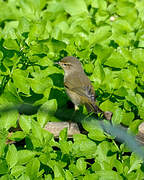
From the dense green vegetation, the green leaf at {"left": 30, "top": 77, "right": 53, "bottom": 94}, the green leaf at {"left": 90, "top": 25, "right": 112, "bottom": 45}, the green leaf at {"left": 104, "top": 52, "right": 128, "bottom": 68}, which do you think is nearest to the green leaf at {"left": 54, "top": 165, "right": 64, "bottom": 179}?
the dense green vegetation

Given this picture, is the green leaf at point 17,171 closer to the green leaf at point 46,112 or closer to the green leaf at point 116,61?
the green leaf at point 46,112

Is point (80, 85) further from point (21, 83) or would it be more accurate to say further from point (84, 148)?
point (84, 148)

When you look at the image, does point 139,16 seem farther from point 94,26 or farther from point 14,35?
point 14,35

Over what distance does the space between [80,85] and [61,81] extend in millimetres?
203

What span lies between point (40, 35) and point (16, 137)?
132 cm

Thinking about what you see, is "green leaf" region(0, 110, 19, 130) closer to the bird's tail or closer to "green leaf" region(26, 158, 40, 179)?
"green leaf" region(26, 158, 40, 179)

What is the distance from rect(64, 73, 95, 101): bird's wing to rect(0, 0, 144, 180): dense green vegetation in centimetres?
9

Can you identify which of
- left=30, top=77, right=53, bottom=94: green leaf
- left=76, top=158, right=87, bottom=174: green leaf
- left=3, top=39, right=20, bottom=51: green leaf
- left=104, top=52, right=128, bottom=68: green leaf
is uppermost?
left=3, top=39, right=20, bottom=51: green leaf

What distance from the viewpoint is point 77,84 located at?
159 inches

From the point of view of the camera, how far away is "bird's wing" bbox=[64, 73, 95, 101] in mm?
3714

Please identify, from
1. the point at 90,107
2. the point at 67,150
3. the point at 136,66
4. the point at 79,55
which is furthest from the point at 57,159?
the point at 136,66

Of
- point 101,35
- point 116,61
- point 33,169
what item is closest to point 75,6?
point 101,35

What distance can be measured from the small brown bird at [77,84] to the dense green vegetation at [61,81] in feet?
0.26

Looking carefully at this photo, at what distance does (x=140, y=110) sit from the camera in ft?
11.3
